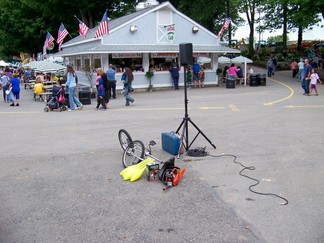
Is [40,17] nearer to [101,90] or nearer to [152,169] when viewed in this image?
[101,90]

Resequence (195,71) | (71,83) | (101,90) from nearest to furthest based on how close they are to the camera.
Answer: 1. (101,90)
2. (71,83)
3. (195,71)

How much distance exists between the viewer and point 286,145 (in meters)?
9.34

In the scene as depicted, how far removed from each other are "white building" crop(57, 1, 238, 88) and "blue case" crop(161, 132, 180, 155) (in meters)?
15.2

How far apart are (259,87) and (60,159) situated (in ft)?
61.5

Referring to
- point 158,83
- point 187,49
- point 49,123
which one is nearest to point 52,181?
point 187,49

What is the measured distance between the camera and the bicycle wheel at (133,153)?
7.79 meters

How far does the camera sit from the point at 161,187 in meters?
6.67

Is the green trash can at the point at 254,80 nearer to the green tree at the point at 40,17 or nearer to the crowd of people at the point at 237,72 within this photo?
the crowd of people at the point at 237,72

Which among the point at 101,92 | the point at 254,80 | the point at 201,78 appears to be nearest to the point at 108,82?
the point at 101,92

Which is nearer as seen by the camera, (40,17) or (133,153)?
(133,153)

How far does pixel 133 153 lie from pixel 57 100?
9956 millimetres

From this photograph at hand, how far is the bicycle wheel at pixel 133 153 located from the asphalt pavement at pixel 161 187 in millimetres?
264

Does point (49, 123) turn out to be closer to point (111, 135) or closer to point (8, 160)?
point (111, 135)

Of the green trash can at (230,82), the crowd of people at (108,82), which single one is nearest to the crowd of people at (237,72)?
the crowd of people at (108,82)
